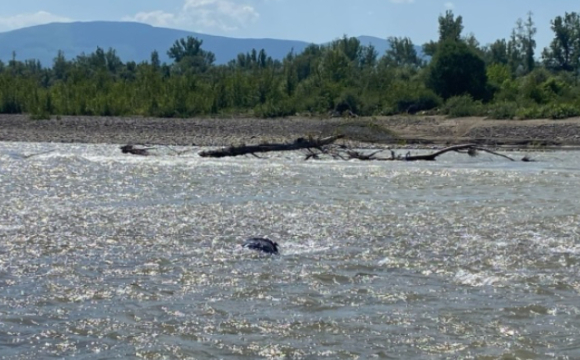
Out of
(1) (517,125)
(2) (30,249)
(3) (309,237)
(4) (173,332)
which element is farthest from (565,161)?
(4) (173,332)

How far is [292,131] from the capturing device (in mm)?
43469


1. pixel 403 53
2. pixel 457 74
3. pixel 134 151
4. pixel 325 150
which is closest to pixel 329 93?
pixel 457 74

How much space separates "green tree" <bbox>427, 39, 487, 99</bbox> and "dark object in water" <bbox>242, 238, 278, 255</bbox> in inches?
1805

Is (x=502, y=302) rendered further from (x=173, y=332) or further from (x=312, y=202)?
(x=312, y=202)

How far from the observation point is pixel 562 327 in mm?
9477

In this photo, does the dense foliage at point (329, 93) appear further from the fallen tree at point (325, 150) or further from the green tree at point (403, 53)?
the green tree at point (403, 53)

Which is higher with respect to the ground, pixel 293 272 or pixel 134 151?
pixel 293 272

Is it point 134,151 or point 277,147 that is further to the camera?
point 134,151

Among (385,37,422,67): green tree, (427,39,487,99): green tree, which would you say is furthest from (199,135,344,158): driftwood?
(385,37,422,67): green tree

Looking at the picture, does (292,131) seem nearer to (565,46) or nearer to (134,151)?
(134,151)

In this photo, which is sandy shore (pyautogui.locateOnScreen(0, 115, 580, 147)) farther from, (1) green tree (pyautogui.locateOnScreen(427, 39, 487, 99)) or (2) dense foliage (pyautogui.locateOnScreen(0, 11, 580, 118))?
(1) green tree (pyautogui.locateOnScreen(427, 39, 487, 99))

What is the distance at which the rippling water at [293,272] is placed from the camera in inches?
356

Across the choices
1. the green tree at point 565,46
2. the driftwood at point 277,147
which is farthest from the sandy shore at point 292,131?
the green tree at point 565,46

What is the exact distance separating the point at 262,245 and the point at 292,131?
99.6ft
